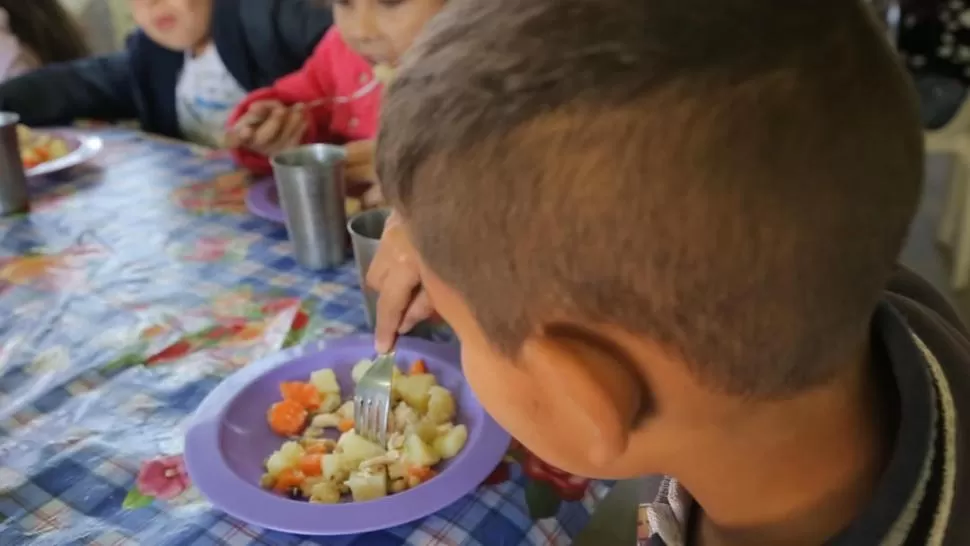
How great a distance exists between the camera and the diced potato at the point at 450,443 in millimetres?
696

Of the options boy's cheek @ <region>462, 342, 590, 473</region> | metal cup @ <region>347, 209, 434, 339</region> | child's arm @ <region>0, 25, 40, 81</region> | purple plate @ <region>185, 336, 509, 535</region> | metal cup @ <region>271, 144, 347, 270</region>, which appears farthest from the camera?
child's arm @ <region>0, 25, 40, 81</region>

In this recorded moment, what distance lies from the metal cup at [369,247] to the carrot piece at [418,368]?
60 mm

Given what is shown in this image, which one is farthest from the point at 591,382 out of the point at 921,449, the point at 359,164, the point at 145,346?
the point at 359,164

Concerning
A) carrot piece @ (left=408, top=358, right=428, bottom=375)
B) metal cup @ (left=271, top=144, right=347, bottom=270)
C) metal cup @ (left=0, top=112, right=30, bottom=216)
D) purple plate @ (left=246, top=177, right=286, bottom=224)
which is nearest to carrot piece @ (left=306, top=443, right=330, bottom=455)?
carrot piece @ (left=408, top=358, right=428, bottom=375)

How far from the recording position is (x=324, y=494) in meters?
0.66

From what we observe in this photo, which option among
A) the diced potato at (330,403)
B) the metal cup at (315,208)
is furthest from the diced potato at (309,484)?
the metal cup at (315,208)

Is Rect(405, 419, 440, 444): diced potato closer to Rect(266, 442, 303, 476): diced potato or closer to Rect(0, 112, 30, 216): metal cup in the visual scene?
Rect(266, 442, 303, 476): diced potato

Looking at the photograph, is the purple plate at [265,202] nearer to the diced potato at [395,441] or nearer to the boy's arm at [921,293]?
the diced potato at [395,441]

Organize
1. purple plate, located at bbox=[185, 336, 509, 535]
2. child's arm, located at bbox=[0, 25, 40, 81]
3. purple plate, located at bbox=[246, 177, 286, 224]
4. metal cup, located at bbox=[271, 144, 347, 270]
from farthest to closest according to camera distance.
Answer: child's arm, located at bbox=[0, 25, 40, 81] < purple plate, located at bbox=[246, 177, 286, 224] < metal cup, located at bbox=[271, 144, 347, 270] < purple plate, located at bbox=[185, 336, 509, 535]

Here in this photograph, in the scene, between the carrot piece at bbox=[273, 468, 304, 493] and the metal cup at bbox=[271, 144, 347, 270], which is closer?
the carrot piece at bbox=[273, 468, 304, 493]

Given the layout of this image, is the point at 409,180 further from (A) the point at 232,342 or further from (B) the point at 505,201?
(A) the point at 232,342

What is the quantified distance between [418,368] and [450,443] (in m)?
0.12

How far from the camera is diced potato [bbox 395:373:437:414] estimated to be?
76cm

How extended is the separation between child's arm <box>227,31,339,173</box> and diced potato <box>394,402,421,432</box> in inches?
28.0
